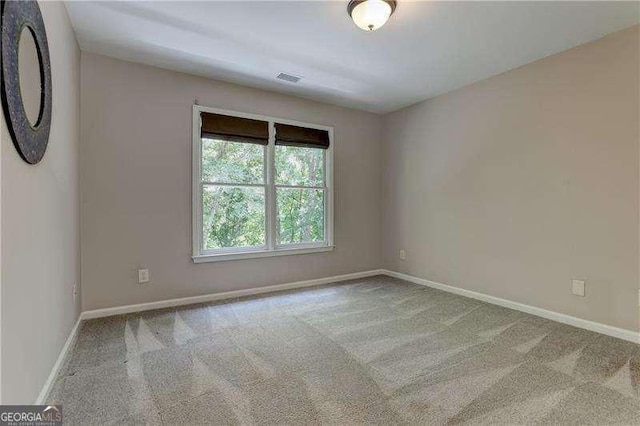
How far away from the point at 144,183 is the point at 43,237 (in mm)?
1441

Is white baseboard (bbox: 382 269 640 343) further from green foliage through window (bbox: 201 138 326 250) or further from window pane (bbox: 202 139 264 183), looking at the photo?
window pane (bbox: 202 139 264 183)

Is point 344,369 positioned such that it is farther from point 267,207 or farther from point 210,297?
point 267,207

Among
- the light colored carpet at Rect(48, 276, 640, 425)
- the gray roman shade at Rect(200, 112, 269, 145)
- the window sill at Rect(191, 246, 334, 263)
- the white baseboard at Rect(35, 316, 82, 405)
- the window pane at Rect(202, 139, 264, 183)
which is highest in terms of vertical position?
the gray roman shade at Rect(200, 112, 269, 145)

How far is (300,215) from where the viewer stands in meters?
4.09

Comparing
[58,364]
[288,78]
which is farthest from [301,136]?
[58,364]

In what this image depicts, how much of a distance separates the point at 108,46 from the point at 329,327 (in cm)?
313

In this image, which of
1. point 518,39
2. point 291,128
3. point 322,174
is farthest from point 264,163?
point 518,39

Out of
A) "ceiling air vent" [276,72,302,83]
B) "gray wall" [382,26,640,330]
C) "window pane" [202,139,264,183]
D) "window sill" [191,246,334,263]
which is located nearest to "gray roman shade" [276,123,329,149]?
"window pane" [202,139,264,183]

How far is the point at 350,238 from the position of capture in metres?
4.45

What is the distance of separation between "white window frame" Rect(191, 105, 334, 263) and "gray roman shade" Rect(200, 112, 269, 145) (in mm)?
51

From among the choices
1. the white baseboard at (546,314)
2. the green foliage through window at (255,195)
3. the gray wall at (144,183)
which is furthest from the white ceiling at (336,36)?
the white baseboard at (546,314)

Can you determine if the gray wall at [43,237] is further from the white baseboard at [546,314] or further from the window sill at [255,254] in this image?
the white baseboard at [546,314]

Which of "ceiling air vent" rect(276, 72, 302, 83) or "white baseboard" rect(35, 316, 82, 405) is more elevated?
"ceiling air vent" rect(276, 72, 302, 83)

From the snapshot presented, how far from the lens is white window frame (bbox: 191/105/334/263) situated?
129 inches
